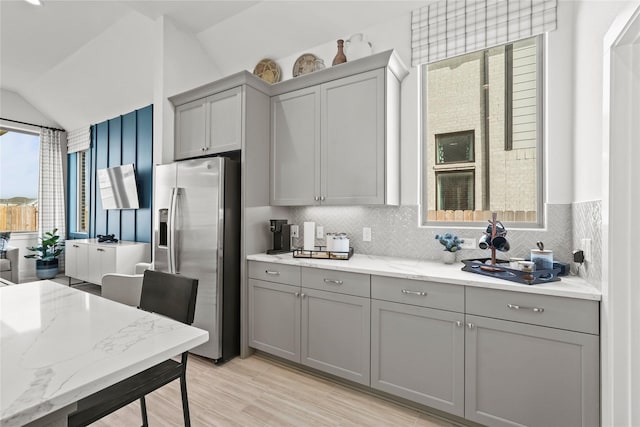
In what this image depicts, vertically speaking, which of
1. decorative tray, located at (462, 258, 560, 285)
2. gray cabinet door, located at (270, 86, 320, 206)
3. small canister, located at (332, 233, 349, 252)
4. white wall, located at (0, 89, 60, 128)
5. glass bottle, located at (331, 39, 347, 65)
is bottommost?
decorative tray, located at (462, 258, 560, 285)

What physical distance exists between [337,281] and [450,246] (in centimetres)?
87

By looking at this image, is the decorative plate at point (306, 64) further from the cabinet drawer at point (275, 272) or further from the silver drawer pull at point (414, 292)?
the silver drawer pull at point (414, 292)

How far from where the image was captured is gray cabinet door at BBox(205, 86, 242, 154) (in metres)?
2.79

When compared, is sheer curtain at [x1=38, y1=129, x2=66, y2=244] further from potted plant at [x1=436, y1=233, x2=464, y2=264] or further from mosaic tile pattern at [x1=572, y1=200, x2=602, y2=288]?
mosaic tile pattern at [x1=572, y1=200, x2=602, y2=288]

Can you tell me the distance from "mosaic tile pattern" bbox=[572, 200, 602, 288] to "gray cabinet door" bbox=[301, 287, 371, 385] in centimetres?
124

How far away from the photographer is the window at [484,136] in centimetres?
225

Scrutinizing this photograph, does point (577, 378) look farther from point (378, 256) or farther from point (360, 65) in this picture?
point (360, 65)

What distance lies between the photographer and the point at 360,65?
8.19ft

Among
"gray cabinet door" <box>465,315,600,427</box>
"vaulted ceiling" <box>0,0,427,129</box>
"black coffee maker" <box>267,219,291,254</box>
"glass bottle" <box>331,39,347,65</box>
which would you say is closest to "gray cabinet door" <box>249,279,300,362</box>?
"black coffee maker" <box>267,219,291,254</box>

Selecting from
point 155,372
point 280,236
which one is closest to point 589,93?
point 280,236

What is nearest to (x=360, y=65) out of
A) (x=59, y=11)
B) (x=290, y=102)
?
(x=290, y=102)

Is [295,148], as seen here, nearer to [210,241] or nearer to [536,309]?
[210,241]

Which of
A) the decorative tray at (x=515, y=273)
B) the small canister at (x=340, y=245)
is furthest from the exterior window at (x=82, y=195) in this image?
the decorative tray at (x=515, y=273)

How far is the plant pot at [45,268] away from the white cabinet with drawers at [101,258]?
1.87 ft
